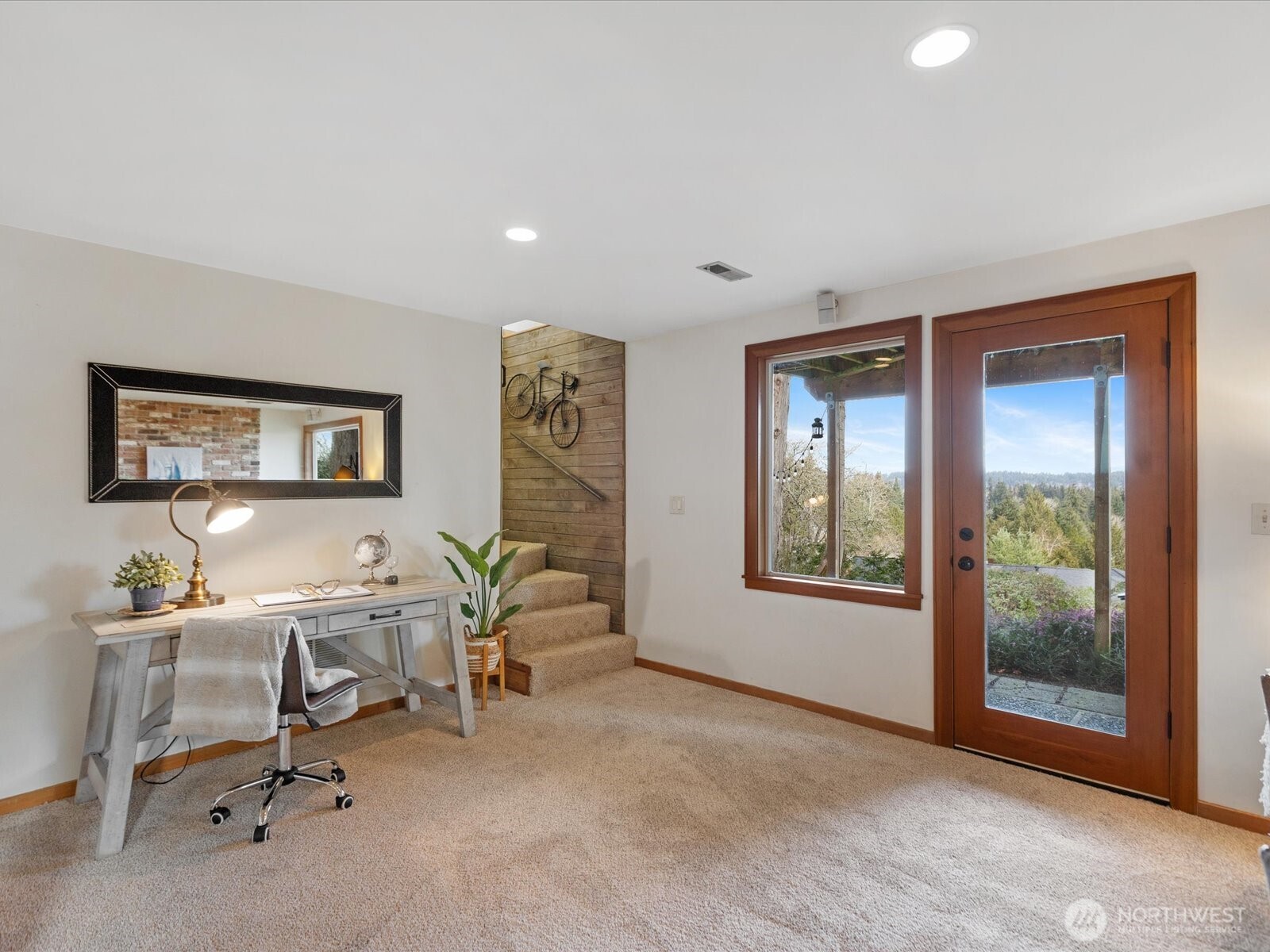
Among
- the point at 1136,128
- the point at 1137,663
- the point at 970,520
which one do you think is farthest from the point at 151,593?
the point at 1137,663

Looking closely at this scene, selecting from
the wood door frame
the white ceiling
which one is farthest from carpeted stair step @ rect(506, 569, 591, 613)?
the wood door frame

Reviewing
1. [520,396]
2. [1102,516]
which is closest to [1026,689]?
[1102,516]

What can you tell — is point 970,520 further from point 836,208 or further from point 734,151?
point 734,151

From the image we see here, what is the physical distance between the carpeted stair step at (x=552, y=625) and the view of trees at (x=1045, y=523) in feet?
8.65

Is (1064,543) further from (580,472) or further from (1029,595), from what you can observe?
(580,472)

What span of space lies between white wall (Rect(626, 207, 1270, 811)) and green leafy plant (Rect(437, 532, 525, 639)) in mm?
1071

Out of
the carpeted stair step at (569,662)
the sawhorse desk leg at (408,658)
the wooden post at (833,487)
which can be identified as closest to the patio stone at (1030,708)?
the wooden post at (833,487)

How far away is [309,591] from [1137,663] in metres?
3.73

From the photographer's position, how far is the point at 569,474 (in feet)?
16.9

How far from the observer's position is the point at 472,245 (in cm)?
284

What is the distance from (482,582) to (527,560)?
3.35 ft

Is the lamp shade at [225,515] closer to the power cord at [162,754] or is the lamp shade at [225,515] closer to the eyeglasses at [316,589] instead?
the eyeglasses at [316,589]

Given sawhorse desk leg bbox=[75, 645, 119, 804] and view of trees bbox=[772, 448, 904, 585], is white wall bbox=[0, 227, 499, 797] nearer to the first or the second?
sawhorse desk leg bbox=[75, 645, 119, 804]

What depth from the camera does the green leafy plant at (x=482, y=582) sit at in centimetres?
382
